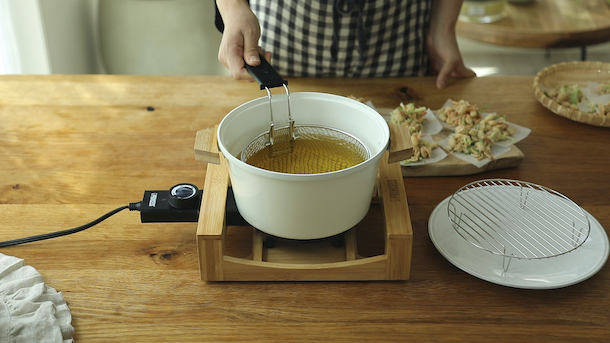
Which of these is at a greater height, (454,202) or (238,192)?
(238,192)

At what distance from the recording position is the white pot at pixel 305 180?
0.73 m

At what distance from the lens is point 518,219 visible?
0.92m

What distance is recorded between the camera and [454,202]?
969 millimetres

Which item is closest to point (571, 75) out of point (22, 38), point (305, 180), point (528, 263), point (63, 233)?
point (528, 263)

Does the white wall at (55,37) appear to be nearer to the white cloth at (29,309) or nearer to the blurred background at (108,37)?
the blurred background at (108,37)

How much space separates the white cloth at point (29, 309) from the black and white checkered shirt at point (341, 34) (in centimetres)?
90

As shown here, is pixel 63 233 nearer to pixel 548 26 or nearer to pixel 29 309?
pixel 29 309

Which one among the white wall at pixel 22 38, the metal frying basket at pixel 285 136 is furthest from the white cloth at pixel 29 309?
the white wall at pixel 22 38

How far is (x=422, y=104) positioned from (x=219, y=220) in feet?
2.28

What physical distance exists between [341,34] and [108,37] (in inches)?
53.0

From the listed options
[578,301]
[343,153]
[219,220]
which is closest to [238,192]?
[219,220]

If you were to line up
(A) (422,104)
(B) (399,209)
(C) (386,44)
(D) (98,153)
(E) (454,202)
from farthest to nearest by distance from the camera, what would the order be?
1. (C) (386,44)
2. (A) (422,104)
3. (D) (98,153)
4. (E) (454,202)
5. (B) (399,209)

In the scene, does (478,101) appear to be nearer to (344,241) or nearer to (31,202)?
(344,241)

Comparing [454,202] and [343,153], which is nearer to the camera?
[343,153]
